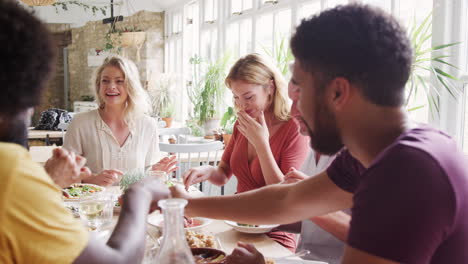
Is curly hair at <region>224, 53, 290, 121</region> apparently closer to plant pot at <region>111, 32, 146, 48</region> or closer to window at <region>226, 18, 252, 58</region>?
window at <region>226, 18, 252, 58</region>

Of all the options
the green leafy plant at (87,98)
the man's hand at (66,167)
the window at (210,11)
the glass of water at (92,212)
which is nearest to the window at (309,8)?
the window at (210,11)

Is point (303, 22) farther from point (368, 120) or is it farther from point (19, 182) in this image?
point (19, 182)

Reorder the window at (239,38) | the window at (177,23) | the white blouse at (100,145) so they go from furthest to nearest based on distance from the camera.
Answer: the window at (177,23) → the window at (239,38) → the white blouse at (100,145)

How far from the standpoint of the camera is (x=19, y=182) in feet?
2.26

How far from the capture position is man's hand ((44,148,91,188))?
4.03ft

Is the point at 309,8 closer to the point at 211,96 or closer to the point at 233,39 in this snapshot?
the point at 233,39

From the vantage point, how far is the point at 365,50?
0.88 metres

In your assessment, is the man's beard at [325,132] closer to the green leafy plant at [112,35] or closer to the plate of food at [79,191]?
the plate of food at [79,191]

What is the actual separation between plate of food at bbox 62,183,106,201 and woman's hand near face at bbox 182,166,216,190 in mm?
460

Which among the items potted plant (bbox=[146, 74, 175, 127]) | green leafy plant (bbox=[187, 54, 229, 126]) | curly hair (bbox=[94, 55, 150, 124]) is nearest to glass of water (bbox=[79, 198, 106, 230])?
curly hair (bbox=[94, 55, 150, 124])

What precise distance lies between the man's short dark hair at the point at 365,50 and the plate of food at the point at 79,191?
4.83ft

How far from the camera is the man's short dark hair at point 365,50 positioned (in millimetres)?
886

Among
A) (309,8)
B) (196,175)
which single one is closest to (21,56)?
(196,175)

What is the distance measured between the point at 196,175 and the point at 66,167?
0.92 metres
